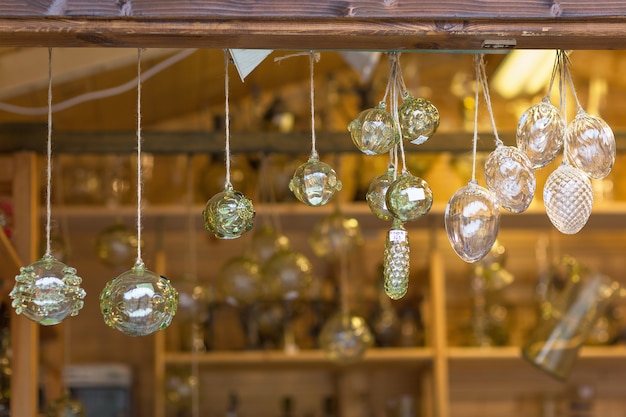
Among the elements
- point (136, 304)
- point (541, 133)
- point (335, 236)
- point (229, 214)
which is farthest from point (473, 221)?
point (335, 236)

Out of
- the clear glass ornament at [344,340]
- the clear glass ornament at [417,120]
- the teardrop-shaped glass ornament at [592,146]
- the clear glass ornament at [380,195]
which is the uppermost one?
the clear glass ornament at [417,120]

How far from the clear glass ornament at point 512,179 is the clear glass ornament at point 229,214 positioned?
420 millimetres

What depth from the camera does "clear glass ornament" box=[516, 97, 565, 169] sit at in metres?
1.80

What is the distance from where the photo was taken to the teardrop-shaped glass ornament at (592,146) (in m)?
1.77

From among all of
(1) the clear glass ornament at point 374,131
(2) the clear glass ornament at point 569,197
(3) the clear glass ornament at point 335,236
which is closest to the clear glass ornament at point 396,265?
(1) the clear glass ornament at point 374,131

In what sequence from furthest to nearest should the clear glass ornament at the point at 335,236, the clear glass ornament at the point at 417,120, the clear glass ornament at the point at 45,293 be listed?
the clear glass ornament at the point at 335,236
the clear glass ornament at the point at 417,120
the clear glass ornament at the point at 45,293

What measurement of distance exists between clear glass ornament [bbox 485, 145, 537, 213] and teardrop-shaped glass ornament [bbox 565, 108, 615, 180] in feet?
0.28

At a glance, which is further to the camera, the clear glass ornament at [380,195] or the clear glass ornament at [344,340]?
the clear glass ornament at [344,340]

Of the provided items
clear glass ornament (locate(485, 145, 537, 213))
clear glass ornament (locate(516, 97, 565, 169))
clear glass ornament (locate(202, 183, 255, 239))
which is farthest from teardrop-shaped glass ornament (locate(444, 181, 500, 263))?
clear glass ornament (locate(202, 183, 255, 239))

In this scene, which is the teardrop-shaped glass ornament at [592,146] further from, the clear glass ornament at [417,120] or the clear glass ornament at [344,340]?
the clear glass ornament at [344,340]

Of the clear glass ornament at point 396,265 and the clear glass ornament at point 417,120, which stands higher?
the clear glass ornament at point 417,120

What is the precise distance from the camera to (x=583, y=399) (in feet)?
13.9

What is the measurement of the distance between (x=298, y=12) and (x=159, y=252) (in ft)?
7.85

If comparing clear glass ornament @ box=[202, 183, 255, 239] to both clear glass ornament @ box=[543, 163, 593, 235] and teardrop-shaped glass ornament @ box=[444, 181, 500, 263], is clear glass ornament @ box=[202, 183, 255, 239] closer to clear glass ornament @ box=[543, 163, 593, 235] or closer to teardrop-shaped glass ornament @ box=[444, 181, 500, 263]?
teardrop-shaped glass ornament @ box=[444, 181, 500, 263]
